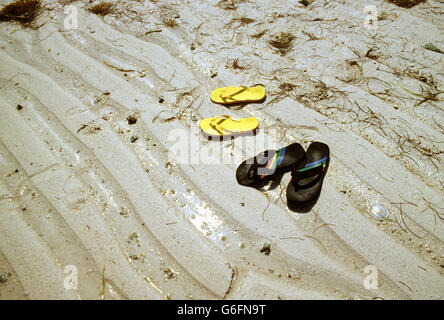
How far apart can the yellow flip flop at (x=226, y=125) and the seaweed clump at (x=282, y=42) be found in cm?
92

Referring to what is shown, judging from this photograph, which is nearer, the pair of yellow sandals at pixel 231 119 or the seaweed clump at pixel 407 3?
the pair of yellow sandals at pixel 231 119

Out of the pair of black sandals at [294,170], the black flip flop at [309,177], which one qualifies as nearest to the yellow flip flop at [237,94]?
the pair of black sandals at [294,170]

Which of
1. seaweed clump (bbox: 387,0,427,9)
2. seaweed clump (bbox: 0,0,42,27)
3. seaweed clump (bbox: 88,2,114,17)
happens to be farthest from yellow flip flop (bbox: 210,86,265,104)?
seaweed clump (bbox: 0,0,42,27)

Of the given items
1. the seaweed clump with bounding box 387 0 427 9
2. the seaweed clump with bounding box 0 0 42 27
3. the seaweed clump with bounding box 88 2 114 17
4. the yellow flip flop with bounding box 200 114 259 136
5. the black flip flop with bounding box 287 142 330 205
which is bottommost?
the black flip flop with bounding box 287 142 330 205

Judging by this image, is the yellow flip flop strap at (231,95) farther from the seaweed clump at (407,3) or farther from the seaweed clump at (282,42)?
the seaweed clump at (407,3)

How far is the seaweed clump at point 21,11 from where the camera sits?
2816mm

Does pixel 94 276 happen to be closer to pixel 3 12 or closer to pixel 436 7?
pixel 3 12

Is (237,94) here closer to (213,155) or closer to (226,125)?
(226,125)

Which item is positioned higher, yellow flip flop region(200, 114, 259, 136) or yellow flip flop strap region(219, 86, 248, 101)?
yellow flip flop strap region(219, 86, 248, 101)

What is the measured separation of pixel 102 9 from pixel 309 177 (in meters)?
2.88

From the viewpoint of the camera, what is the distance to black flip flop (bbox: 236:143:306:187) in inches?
67.2

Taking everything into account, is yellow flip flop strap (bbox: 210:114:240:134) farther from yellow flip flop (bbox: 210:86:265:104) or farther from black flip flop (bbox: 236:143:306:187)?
black flip flop (bbox: 236:143:306:187)

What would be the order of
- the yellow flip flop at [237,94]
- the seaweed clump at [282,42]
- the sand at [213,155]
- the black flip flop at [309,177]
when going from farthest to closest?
the seaweed clump at [282,42]
the yellow flip flop at [237,94]
the black flip flop at [309,177]
the sand at [213,155]

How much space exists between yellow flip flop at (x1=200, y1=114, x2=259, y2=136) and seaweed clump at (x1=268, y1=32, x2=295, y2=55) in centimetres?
92
